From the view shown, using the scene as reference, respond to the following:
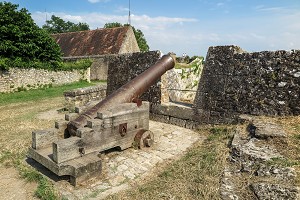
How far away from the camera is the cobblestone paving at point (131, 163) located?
383 centimetres

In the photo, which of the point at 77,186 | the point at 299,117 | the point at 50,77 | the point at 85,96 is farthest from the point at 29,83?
the point at 299,117

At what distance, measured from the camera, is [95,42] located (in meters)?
27.8

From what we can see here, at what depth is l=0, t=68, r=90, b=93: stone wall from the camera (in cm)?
1512

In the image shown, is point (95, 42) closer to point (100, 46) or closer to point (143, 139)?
point (100, 46)

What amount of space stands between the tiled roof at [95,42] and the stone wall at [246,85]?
19794 mm

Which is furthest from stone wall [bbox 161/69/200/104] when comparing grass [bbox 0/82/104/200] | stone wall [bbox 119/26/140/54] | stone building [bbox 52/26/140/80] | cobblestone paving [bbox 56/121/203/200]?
stone building [bbox 52/26/140/80]

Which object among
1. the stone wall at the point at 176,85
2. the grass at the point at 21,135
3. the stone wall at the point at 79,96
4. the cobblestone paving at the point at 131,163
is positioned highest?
the stone wall at the point at 176,85

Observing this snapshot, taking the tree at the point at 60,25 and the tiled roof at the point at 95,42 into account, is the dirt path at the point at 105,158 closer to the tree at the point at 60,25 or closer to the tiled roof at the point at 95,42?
the tiled roof at the point at 95,42

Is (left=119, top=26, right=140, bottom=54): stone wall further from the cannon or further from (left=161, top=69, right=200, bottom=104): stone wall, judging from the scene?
the cannon

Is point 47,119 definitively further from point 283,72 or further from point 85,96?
point 283,72

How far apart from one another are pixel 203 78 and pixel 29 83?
13.7 m

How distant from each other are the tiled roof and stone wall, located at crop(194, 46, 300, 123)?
64.9 ft

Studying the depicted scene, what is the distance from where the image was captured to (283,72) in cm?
564

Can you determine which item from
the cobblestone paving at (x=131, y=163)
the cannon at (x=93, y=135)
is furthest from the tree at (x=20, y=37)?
the cobblestone paving at (x=131, y=163)
